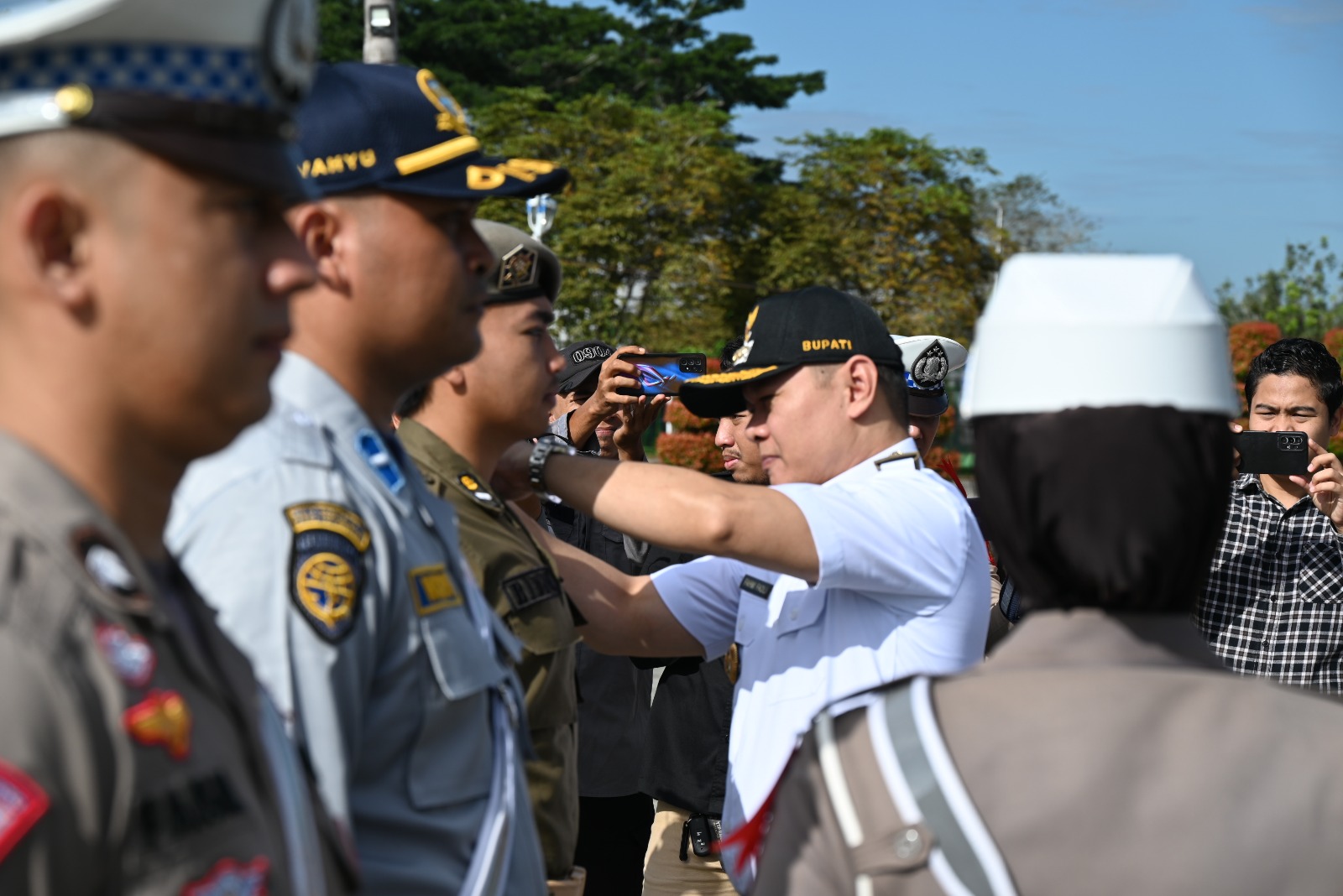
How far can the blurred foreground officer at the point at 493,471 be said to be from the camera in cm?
295

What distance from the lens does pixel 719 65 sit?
1542 inches

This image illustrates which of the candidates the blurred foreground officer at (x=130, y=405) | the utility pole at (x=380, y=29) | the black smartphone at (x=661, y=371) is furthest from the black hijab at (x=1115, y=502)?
the utility pole at (x=380, y=29)

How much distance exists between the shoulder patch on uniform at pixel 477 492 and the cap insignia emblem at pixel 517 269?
48 centimetres

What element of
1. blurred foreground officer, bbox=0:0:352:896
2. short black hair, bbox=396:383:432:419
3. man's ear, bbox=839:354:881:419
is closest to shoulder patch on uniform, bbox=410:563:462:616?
blurred foreground officer, bbox=0:0:352:896

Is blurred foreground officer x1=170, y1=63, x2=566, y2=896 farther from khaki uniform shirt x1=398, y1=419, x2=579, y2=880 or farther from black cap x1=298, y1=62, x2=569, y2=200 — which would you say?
khaki uniform shirt x1=398, y1=419, x2=579, y2=880

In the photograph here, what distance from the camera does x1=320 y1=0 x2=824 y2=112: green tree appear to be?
37531mm

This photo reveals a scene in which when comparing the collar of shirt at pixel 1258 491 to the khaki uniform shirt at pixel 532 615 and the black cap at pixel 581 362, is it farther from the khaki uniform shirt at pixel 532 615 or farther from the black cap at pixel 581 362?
the black cap at pixel 581 362

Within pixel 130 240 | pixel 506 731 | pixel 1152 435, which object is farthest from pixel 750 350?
pixel 130 240

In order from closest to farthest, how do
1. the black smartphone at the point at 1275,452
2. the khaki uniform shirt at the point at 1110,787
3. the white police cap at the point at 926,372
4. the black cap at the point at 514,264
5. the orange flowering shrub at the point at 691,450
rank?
the khaki uniform shirt at the point at 1110,787, the black cap at the point at 514,264, the black smartphone at the point at 1275,452, the white police cap at the point at 926,372, the orange flowering shrub at the point at 691,450

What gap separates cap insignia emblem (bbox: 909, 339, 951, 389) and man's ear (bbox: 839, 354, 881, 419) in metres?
2.32

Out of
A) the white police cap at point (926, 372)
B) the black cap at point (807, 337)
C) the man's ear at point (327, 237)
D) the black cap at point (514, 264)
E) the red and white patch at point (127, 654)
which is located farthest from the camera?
the white police cap at point (926, 372)

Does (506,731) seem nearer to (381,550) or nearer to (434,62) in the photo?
(381,550)

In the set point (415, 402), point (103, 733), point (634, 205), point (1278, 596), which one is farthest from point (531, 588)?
point (634, 205)

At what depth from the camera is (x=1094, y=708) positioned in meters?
1.62
